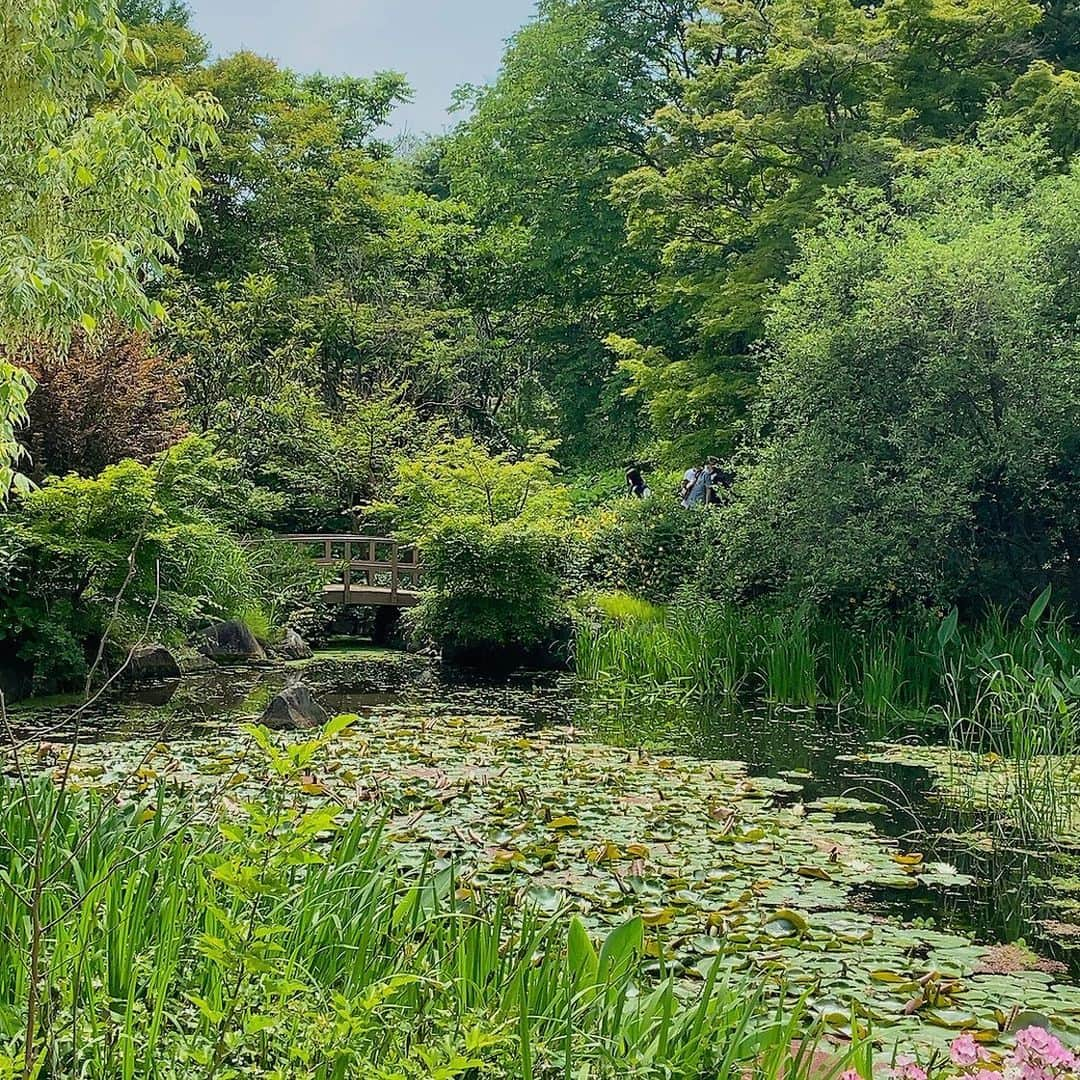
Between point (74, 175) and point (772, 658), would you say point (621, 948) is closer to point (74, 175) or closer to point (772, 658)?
point (74, 175)

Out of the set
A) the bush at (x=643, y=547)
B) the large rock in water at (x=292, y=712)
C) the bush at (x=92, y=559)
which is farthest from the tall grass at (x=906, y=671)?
the bush at (x=92, y=559)

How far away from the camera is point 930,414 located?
920 cm

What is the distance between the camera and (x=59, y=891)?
2.73 m

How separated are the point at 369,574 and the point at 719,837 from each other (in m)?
11.5

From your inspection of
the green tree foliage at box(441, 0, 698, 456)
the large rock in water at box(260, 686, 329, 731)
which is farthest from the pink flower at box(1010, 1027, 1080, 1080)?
the green tree foliage at box(441, 0, 698, 456)

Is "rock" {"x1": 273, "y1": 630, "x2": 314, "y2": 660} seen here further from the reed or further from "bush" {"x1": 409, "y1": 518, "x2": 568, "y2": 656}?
the reed

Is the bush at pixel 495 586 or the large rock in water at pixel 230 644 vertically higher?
the bush at pixel 495 586

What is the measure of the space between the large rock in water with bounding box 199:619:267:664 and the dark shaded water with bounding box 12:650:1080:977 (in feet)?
1.34

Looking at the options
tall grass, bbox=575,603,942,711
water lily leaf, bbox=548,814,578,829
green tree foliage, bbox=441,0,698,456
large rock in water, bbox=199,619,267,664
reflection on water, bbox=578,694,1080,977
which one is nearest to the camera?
A: reflection on water, bbox=578,694,1080,977

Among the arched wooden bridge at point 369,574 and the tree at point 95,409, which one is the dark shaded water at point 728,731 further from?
the tree at point 95,409

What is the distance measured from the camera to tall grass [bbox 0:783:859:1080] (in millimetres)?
2029

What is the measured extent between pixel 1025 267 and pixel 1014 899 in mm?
5853

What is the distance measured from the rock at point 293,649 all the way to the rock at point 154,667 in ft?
6.13

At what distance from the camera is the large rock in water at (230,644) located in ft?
39.3
